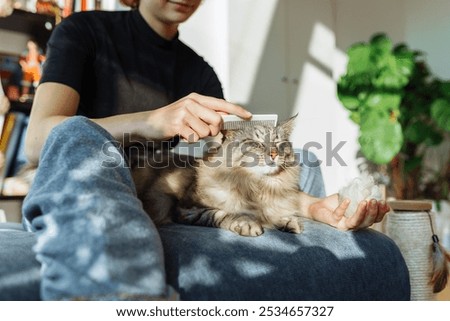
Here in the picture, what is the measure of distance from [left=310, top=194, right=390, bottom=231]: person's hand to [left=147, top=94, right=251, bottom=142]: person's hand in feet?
1.13

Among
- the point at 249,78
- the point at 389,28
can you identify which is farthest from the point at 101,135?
the point at 389,28

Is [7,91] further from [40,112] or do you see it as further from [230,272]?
[230,272]

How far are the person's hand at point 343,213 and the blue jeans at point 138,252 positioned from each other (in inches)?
1.2

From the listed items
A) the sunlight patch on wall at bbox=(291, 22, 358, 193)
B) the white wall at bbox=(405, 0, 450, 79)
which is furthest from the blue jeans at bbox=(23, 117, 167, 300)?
the white wall at bbox=(405, 0, 450, 79)

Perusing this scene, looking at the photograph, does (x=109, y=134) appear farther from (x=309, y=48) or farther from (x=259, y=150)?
(x=309, y=48)

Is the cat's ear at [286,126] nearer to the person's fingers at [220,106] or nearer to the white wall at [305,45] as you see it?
the person's fingers at [220,106]

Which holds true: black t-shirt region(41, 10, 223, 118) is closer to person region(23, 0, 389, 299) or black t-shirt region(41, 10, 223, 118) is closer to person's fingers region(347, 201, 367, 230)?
person region(23, 0, 389, 299)

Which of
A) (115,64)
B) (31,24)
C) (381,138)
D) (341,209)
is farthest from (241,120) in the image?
(381,138)

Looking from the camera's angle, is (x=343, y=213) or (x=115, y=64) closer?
(x=343, y=213)

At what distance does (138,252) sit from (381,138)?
96.0 inches

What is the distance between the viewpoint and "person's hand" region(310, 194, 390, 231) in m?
1.14

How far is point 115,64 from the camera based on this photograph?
1.67 meters

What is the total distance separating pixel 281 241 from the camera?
1.11 m

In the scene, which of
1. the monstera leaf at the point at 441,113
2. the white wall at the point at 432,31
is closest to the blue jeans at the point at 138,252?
the monstera leaf at the point at 441,113
